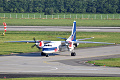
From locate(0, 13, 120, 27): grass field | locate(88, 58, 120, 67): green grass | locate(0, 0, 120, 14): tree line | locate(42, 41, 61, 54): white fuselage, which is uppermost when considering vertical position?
locate(0, 0, 120, 14): tree line

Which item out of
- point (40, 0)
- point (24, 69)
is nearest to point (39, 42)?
point (24, 69)

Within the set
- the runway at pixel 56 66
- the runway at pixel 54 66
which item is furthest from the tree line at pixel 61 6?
the runway at pixel 54 66

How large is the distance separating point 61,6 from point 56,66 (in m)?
148

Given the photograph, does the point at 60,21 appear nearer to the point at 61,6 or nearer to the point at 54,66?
the point at 61,6

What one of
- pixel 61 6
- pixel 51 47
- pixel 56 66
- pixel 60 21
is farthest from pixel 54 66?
pixel 61 6

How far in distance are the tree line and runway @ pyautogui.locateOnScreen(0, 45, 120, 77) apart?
12802 centimetres

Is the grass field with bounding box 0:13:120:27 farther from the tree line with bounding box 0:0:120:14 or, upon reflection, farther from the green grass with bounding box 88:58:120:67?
the green grass with bounding box 88:58:120:67

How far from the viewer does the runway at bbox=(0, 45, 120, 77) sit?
33125 millimetres

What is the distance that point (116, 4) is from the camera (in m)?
183

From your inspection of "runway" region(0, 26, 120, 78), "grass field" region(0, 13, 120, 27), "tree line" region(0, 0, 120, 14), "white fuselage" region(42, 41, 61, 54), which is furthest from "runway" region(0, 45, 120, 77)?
"tree line" region(0, 0, 120, 14)

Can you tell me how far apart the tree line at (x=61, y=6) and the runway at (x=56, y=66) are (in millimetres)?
128021

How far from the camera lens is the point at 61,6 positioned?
183750 millimetres

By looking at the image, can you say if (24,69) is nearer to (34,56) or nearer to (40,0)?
(34,56)

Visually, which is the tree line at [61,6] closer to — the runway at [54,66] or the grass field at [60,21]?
the grass field at [60,21]
